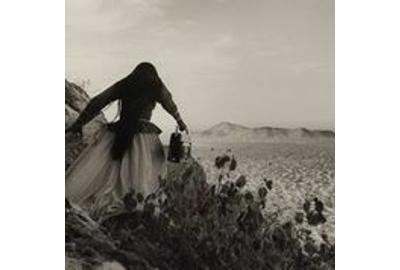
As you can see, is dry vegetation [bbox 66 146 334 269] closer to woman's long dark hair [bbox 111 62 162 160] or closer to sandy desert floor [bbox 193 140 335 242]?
sandy desert floor [bbox 193 140 335 242]

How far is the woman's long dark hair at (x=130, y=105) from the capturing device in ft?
5.38

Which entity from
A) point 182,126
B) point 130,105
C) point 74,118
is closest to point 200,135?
point 182,126

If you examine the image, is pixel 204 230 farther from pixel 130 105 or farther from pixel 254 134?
pixel 130 105

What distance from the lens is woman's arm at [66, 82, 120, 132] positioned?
5.41 ft

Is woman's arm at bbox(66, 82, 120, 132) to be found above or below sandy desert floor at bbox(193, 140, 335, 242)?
above

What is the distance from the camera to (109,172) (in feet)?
5.42

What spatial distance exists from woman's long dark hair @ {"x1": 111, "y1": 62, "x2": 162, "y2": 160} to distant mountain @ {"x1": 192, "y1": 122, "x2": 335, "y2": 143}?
0.18m

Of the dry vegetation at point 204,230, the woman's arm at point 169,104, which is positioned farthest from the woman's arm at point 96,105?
the dry vegetation at point 204,230

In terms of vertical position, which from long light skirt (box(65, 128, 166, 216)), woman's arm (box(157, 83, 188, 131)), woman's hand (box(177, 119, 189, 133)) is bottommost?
long light skirt (box(65, 128, 166, 216))

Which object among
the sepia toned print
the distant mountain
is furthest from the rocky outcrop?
the distant mountain
